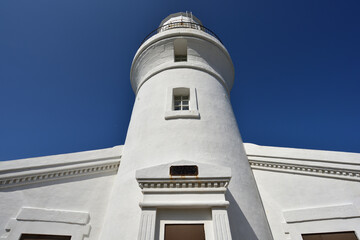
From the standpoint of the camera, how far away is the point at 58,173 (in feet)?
21.7

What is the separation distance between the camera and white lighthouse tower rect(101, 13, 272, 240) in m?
4.59

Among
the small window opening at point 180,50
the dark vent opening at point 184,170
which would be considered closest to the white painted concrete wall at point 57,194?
the dark vent opening at point 184,170

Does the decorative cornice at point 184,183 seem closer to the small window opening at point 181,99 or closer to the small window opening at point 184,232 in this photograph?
the small window opening at point 184,232

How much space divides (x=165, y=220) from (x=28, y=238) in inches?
147

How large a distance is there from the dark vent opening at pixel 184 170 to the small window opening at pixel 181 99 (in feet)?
11.2

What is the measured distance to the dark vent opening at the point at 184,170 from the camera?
5.03 m

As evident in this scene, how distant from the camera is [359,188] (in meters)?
5.93

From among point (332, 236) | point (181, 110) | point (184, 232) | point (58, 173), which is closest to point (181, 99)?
point (181, 110)

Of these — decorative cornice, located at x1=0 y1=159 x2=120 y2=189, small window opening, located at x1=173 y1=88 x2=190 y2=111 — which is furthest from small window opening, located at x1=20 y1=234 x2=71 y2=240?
small window opening, located at x1=173 y1=88 x2=190 y2=111

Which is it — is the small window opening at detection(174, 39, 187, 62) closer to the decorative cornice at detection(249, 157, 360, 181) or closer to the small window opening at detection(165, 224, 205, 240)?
the decorative cornice at detection(249, 157, 360, 181)

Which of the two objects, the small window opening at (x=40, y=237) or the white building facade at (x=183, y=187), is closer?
the white building facade at (x=183, y=187)

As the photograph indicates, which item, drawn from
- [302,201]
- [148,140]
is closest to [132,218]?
[148,140]

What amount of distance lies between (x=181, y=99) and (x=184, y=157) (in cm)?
315

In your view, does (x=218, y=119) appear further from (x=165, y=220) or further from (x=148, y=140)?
(x=165, y=220)
